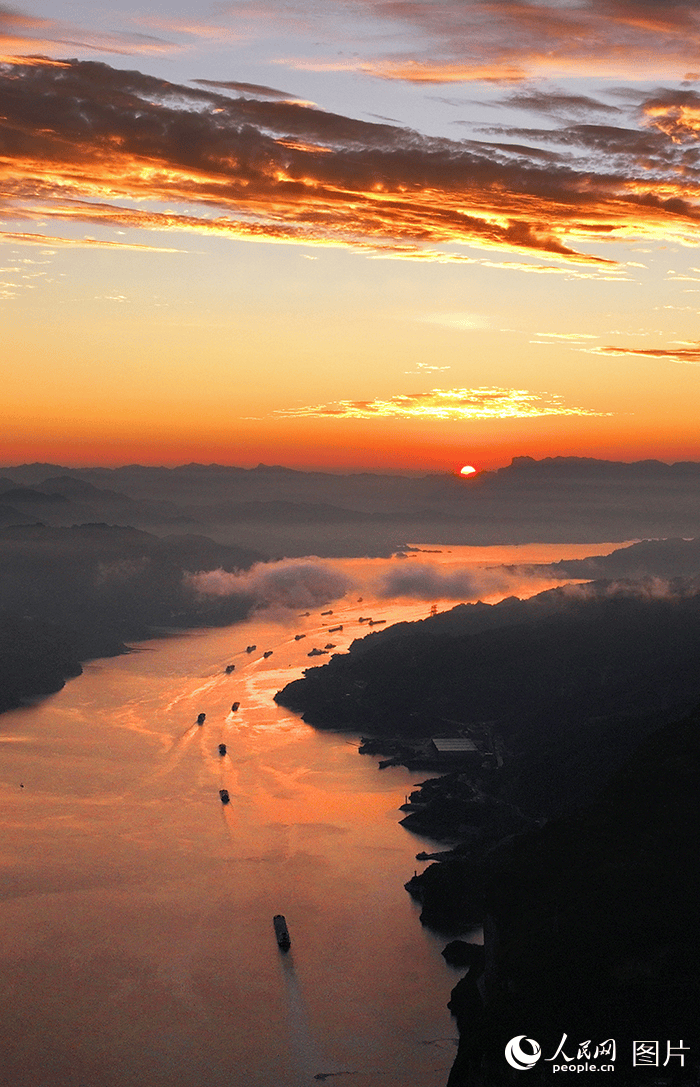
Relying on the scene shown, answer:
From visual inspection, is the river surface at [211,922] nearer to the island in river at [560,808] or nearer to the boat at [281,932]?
the boat at [281,932]

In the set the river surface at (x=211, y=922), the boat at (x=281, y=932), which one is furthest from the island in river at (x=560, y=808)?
the boat at (x=281, y=932)

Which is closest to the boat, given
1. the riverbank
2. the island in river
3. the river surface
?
the river surface

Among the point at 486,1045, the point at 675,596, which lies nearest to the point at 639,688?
the point at 675,596

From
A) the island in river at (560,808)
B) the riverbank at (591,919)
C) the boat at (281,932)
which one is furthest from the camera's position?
the boat at (281,932)

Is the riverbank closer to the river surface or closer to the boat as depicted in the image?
the river surface

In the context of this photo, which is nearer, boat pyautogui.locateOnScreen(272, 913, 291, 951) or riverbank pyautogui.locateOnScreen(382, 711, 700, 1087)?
riverbank pyautogui.locateOnScreen(382, 711, 700, 1087)

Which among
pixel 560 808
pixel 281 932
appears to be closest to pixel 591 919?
pixel 281 932
